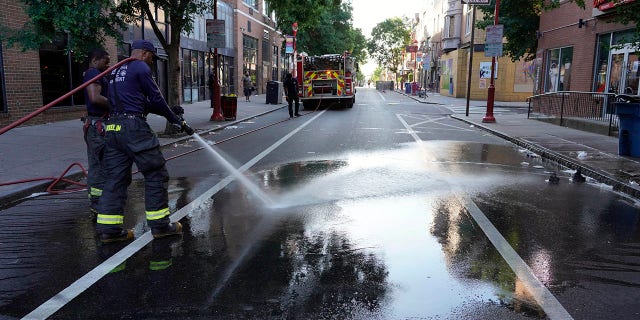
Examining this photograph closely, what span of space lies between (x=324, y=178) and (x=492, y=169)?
130 inches

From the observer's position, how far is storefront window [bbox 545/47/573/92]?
20266 millimetres

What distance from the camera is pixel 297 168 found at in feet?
29.9

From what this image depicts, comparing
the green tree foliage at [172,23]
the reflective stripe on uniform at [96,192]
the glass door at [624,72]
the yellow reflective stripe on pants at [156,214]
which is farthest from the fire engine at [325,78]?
the yellow reflective stripe on pants at [156,214]

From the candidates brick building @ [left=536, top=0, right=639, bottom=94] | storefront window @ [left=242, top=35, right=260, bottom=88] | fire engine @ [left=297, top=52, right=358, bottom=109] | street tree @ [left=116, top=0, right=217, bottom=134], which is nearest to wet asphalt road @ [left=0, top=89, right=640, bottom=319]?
street tree @ [left=116, top=0, right=217, bottom=134]

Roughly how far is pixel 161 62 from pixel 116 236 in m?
21.1

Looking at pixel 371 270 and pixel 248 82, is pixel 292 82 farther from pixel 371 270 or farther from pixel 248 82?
pixel 371 270

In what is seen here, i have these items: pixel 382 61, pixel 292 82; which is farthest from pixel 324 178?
pixel 382 61

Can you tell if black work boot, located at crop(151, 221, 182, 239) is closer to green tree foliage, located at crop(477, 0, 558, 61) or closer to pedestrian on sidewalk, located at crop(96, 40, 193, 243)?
→ pedestrian on sidewalk, located at crop(96, 40, 193, 243)

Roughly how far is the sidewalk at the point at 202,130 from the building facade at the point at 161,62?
89 centimetres

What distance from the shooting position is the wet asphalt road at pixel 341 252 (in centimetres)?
360

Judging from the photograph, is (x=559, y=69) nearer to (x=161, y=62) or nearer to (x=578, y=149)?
(x=578, y=149)

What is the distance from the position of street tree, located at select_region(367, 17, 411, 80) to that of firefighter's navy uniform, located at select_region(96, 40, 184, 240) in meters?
85.3

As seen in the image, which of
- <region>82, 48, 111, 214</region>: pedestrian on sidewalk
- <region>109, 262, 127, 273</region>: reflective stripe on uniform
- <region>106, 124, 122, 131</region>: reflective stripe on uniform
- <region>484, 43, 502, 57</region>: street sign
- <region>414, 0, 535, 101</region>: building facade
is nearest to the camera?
<region>109, 262, 127, 273</region>: reflective stripe on uniform

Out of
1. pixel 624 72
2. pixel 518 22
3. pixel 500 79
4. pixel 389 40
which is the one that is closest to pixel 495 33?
pixel 624 72
